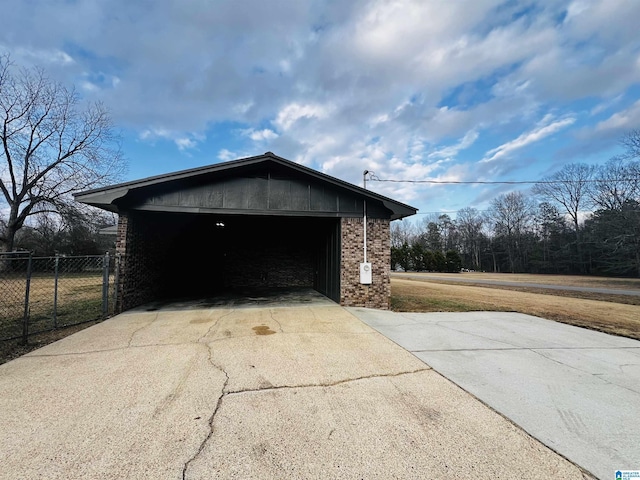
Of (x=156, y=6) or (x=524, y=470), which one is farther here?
(x=156, y=6)

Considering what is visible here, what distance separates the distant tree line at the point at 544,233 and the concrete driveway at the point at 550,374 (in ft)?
79.1

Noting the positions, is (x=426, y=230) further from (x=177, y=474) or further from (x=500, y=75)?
(x=177, y=474)

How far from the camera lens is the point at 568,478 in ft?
5.84

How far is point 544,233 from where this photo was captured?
1697 inches

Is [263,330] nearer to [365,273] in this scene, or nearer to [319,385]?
A: [319,385]

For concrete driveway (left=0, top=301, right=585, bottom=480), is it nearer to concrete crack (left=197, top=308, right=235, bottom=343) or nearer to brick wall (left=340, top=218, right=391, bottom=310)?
concrete crack (left=197, top=308, right=235, bottom=343)

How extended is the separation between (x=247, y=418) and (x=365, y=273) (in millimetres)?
5679

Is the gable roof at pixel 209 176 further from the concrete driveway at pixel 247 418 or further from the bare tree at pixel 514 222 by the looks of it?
the bare tree at pixel 514 222

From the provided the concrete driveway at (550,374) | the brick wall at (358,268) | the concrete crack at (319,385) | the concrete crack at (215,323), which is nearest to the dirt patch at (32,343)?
the concrete crack at (215,323)

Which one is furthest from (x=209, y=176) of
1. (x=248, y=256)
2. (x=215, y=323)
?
(x=248, y=256)

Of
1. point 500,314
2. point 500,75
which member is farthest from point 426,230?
point 500,314

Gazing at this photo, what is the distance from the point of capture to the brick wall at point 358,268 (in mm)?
7770

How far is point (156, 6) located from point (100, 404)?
9.80 metres

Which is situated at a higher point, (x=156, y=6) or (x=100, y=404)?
(x=156, y=6)
